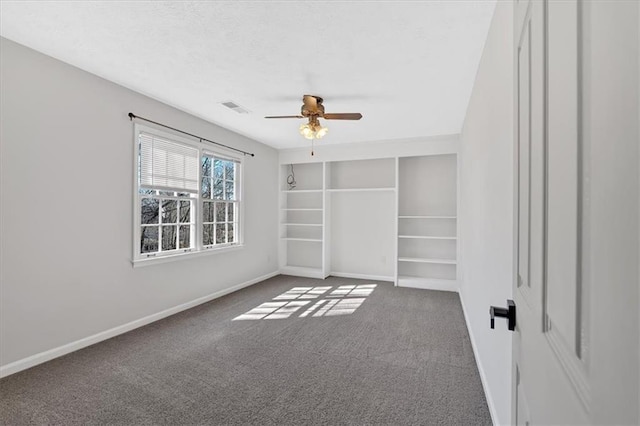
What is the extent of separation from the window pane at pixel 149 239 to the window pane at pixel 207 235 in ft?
2.47

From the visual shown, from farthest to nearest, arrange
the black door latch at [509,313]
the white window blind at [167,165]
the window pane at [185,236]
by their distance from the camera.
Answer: the window pane at [185,236] → the white window blind at [167,165] → the black door latch at [509,313]

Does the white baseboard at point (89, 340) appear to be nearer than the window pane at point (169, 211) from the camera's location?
Yes

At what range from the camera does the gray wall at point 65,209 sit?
241 cm

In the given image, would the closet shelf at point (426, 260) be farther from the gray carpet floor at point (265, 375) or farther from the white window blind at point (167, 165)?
the white window blind at point (167, 165)

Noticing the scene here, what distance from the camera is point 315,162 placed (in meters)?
5.96

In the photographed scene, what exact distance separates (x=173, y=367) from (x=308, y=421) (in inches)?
52.1

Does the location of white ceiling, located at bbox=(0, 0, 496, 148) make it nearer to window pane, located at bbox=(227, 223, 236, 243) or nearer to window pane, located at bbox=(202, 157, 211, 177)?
window pane, located at bbox=(202, 157, 211, 177)

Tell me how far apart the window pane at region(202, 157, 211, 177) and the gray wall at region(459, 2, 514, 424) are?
3564 millimetres

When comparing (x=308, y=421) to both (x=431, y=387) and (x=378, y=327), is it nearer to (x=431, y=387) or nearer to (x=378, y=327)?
(x=431, y=387)

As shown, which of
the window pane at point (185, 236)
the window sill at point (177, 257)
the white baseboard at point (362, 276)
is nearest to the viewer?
the window sill at point (177, 257)

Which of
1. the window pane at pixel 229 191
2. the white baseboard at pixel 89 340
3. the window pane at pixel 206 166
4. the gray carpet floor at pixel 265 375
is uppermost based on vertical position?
the window pane at pixel 206 166

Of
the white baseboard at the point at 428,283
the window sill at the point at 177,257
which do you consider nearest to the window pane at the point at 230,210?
the window sill at the point at 177,257

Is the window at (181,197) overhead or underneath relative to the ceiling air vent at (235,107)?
underneath

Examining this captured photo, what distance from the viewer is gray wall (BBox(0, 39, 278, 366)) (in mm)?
2414
